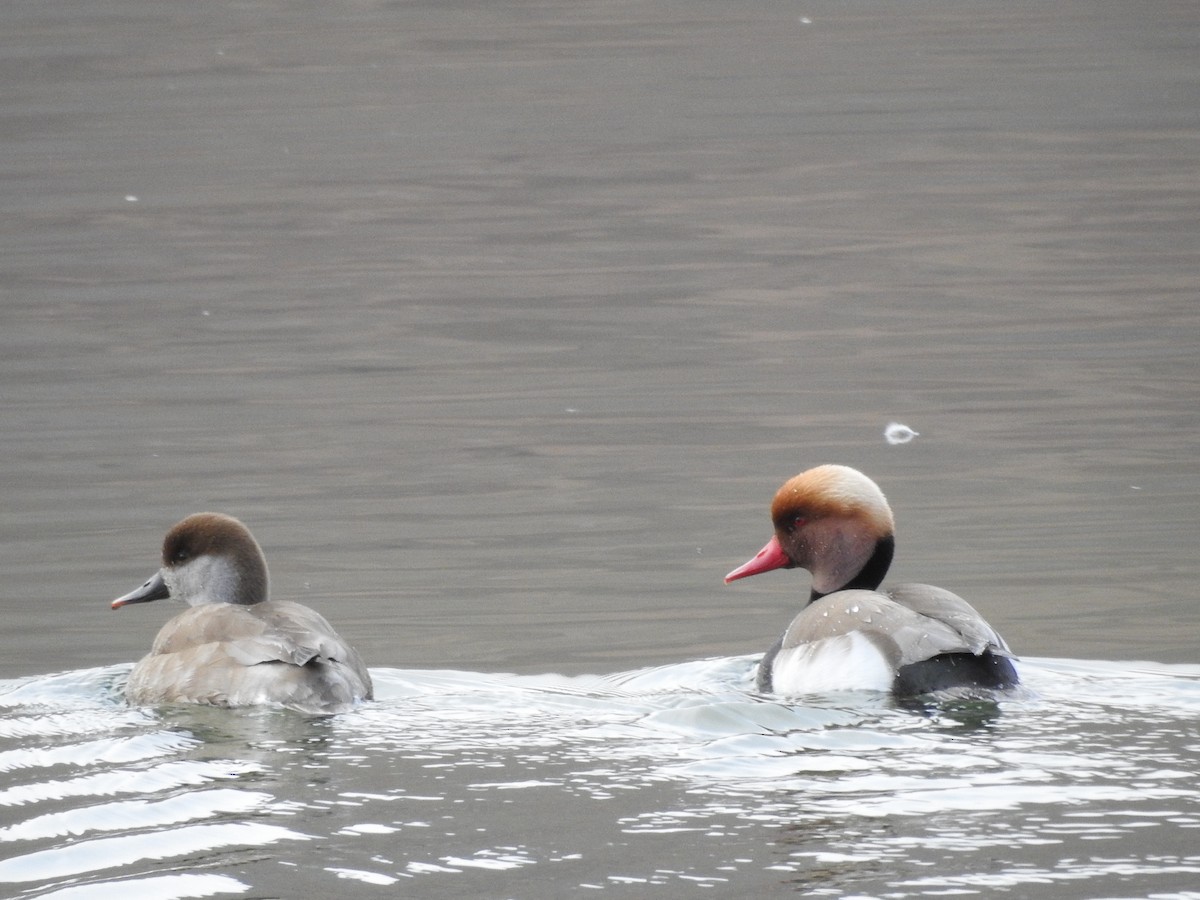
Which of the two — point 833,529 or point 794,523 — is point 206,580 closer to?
point 794,523

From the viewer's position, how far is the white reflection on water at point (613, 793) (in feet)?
16.2

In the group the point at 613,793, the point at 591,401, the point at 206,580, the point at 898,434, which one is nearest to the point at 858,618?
the point at 613,793

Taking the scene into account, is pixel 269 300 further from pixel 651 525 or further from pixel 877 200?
pixel 651 525

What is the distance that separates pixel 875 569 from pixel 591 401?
14.8ft

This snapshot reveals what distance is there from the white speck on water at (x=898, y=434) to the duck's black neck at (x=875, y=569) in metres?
3.11

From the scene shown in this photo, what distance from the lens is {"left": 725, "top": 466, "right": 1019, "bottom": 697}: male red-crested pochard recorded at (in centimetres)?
658

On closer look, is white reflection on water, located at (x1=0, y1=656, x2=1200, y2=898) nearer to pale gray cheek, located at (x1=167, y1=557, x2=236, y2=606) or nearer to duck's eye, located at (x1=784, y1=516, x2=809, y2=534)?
pale gray cheek, located at (x1=167, y1=557, x2=236, y2=606)

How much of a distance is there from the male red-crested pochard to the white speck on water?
3131mm

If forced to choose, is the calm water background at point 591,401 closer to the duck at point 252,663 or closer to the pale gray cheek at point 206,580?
the duck at point 252,663

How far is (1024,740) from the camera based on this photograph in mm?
6000

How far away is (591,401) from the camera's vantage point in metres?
12.1

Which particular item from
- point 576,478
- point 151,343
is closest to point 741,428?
point 576,478

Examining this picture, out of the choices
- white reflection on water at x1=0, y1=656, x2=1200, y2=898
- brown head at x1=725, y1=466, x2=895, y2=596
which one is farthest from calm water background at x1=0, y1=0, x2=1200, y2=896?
brown head at x1=725, y1=466, x2=895, y2=596

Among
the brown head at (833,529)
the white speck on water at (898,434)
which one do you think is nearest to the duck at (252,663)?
the brown head at (833,529)
